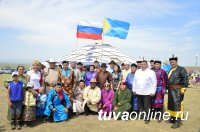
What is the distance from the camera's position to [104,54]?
1264 centimetres

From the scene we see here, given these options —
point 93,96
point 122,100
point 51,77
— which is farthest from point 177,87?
point 51,77

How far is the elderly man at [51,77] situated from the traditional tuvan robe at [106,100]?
4.68 feet

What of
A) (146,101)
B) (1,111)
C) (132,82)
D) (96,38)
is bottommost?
(1,111)

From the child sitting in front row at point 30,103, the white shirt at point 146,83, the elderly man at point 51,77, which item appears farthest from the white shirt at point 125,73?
the child sitting in front row at point 30,103

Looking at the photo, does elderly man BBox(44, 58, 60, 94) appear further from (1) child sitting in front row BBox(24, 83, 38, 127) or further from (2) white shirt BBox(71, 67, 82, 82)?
(2) white shirt BBox(71, 67, 82, 82)

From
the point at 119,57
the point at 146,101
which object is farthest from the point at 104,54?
the point at 146,101

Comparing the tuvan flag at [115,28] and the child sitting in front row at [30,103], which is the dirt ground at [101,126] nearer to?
the child sitting in front row at [30,103]

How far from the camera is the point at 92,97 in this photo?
7.66m

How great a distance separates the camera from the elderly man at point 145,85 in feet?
22.6

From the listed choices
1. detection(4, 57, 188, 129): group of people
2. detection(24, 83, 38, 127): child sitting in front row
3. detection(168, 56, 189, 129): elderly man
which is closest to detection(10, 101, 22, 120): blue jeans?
detection(4, 57, 188, 129): group of people

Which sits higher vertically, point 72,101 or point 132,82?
point 132,82

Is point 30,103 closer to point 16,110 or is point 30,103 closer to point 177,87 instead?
point 16,110

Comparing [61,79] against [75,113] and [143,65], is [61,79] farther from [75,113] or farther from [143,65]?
[143,65]

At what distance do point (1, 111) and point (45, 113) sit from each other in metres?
2.29
